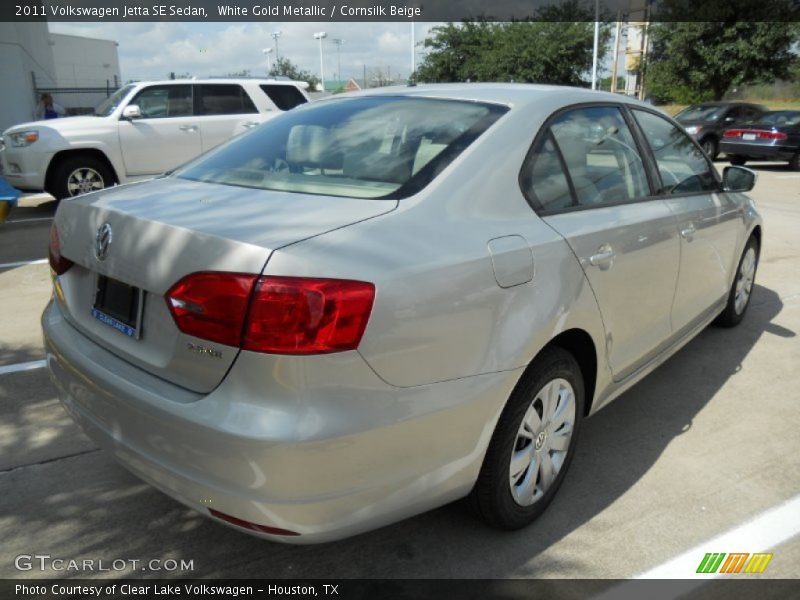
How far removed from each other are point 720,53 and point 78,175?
27186mm

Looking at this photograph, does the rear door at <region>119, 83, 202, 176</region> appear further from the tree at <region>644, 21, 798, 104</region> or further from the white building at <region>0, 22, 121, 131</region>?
the tree at <region>644, 21, 798, 104</region>

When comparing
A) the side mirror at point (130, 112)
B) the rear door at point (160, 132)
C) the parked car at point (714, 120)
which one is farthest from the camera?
the parked car at point (714, 120)

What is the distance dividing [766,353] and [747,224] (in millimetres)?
Result: 907

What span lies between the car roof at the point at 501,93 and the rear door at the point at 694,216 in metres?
0.49

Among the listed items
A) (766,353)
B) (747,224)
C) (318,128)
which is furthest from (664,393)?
(318,128)

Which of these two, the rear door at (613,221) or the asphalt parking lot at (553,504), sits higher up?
the rear door at (613,221)

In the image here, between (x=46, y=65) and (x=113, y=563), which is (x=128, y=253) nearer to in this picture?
(x=113, y=563)

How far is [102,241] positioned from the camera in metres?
2.30

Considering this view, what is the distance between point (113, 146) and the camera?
9.70m

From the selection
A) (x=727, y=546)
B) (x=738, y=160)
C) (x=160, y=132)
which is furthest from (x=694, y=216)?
(x=738, y=160)

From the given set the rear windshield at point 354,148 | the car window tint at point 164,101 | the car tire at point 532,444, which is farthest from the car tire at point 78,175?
the car tire at point 532,444

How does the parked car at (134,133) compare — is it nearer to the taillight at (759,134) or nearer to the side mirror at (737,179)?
the side mirror at (737,179)

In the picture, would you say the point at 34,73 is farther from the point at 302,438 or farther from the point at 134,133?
the point at 302,438

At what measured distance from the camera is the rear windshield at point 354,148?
2.46 m
